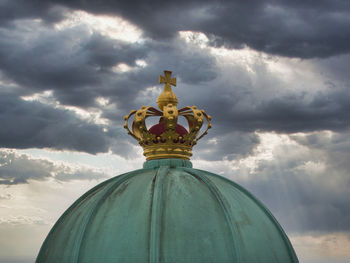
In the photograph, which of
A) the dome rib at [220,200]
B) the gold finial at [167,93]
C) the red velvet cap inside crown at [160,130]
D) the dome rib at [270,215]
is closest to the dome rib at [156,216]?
the dome rib at [220,200]

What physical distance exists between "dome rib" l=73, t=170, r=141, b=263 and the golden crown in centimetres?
89

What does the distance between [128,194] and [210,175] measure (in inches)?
84.2

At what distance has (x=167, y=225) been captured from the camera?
421 inches

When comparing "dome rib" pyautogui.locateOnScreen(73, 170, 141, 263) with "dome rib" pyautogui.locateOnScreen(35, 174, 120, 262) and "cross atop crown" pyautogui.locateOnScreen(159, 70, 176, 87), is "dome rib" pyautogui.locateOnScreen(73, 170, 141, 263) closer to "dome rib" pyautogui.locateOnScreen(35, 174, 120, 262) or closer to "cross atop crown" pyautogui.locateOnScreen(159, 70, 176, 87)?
"dome rib" pyautogui.locateOnScreen(35, 174, 120, 262)

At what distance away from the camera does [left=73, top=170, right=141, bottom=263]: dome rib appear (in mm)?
10911

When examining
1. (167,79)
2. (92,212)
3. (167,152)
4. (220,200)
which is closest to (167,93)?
(167,79)

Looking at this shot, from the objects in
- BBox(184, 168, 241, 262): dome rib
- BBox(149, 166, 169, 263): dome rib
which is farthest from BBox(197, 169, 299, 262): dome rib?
BBox(149, 166, 169, 263): dome rib

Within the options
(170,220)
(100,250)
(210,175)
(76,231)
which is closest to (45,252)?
(76,231)

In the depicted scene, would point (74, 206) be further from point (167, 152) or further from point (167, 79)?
point (167, 79)

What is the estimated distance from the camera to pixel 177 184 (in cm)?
1170

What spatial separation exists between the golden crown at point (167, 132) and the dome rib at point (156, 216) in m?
1.10

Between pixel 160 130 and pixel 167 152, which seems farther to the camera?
pixel 160 130

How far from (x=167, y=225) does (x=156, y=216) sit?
28 cm

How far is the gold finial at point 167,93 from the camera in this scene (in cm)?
1376
